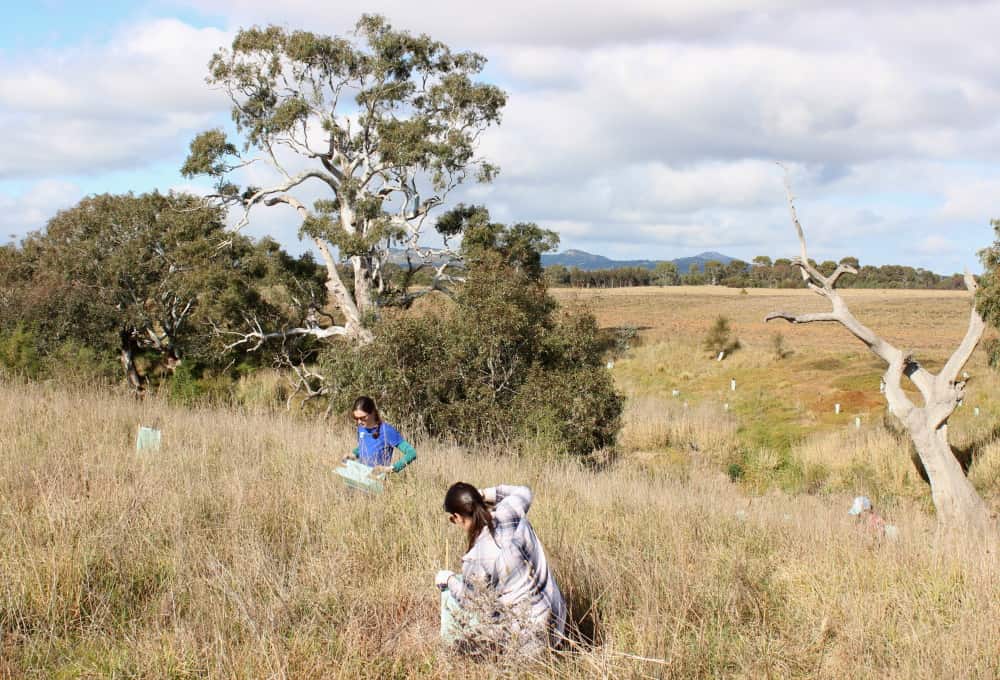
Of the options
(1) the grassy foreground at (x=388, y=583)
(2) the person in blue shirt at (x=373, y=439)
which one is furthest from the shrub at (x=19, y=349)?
(2) the person in blue shirt at (x=373, y=439)

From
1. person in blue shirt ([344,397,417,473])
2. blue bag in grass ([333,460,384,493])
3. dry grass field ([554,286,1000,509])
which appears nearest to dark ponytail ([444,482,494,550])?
blue bag in grass ([333,460,384,493])

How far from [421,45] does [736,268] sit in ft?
351

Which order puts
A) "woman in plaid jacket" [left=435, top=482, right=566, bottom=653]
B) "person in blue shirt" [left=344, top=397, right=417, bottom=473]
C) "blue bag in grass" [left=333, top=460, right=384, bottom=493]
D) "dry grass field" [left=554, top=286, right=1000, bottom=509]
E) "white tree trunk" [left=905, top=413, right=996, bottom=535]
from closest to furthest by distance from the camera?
"woman in plaid jacket" [left=435, top=482, right=566, bottom=653]
"blue bag in grass" [left=333, top=460, right=384, bottom=493]
"person in blue shirt" [left=344, top=397, right=417, bottom=473]
"white tree trunk" [left=905, top=413, right=996, bottom=535]
"dry grass field" [left=554, top=286, right=1000, bottom=509]

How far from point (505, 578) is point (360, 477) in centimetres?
288

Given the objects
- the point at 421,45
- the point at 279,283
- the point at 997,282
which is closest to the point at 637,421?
the point at 997,282

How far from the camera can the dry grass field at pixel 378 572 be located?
3934mm

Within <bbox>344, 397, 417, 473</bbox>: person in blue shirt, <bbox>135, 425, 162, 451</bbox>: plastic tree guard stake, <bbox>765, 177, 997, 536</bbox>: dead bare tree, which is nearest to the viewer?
<bbox>344, 397, 417, 473</bbox>: person in blue shirt

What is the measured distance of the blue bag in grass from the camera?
6527 millimetres

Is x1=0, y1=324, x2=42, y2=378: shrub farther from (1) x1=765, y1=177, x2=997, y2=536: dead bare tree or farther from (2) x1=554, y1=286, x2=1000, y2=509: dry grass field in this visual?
(1) x1=765, y1=177, x2=997, y2=536: dead bare tree

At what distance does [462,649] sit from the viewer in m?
3.94

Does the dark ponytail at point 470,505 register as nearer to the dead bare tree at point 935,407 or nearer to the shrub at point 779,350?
the dead bare tree at point 935,407

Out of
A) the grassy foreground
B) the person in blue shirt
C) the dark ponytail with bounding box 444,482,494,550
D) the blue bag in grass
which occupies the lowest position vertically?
the grassy foreground

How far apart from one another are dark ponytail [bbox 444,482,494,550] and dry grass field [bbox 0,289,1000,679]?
2.05ft

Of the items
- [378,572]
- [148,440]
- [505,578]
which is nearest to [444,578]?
[505,578]
